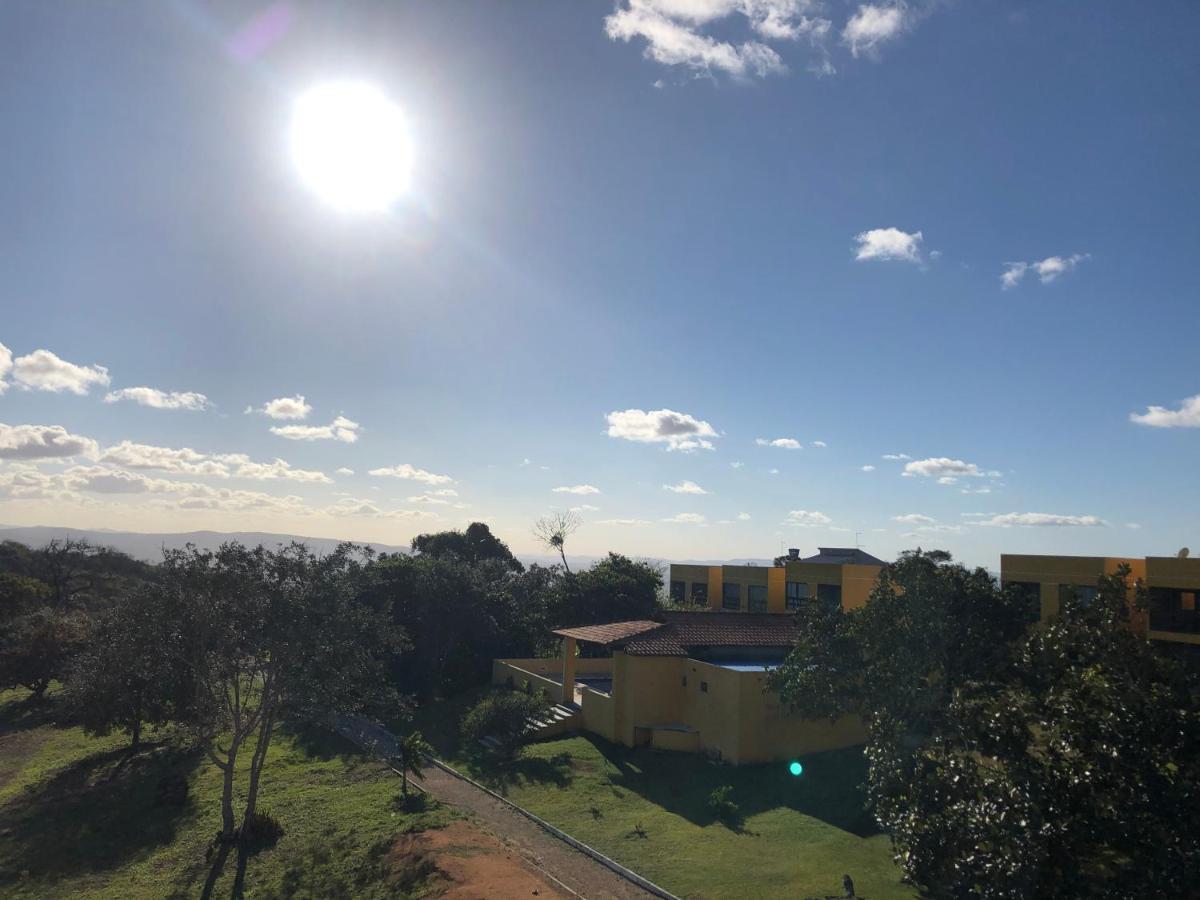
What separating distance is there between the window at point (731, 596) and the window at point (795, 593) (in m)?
6.08

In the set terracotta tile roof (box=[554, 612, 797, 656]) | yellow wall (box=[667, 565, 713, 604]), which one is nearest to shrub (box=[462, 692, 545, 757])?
terracotta tile roof (box=[554, 612, 797, 656])

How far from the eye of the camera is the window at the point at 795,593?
146 feet

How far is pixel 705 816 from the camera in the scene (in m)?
19.5

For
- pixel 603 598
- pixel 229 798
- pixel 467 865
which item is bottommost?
pixel 467 865

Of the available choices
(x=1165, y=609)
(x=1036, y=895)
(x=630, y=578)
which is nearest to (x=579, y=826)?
(x=1036, y=895)

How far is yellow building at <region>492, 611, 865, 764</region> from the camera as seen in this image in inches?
930

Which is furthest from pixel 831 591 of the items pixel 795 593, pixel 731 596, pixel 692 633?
pixel 692 633

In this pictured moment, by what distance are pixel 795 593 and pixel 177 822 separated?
34284 mm

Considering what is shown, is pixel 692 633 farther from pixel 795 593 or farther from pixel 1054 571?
pixel 795 593

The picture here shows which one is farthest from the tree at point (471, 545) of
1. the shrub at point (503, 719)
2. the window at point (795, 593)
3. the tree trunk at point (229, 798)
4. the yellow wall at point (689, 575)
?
the tree trunk at point (229, 798)

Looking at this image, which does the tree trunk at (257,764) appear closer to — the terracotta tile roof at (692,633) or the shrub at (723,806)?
the shrub at (723,806)

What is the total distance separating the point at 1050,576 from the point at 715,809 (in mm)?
20481

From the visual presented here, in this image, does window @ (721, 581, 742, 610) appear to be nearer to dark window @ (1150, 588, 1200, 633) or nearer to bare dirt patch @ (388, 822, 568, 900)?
dark window @ (1150, 588, 1200, 633)

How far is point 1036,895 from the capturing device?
9023 mm
